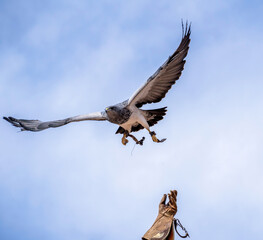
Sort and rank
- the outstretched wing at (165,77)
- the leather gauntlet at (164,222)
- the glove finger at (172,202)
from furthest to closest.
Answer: the outstretched wing at (165,77) < the glove finger at (172,202) < the leather gauntlet at (164,222)

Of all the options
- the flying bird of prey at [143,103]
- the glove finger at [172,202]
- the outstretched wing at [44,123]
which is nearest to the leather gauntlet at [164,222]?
the glove finger at [172,202]

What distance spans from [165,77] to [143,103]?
0.93 meters

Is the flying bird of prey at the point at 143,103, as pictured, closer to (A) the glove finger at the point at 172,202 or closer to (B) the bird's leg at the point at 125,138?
(B) the bird's leg at the point at 125,138

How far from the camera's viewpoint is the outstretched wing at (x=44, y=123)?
47.7 ft

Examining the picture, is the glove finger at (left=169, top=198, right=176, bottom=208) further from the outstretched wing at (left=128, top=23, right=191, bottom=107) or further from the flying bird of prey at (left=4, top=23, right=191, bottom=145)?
the outstretched wing at (left=128, top=23, right=191, bottom=107)

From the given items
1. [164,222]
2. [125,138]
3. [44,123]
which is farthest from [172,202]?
[44,123]

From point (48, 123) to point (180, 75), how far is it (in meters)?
3.73

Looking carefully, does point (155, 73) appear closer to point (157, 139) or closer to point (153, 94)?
point (153, 94)

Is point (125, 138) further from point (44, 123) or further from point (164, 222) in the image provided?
point (164, 222)

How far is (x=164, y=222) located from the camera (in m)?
11.4

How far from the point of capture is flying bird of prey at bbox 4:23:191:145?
14047 mm

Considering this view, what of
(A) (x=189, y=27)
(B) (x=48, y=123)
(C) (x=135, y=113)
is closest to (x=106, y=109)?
(C) (x=135, y=113)

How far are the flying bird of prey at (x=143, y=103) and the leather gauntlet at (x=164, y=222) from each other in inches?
107

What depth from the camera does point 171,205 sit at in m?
11.6
